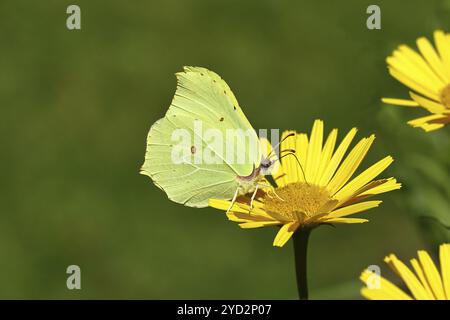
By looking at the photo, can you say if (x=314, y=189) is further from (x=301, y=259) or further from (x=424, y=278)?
(x=424, y=278)

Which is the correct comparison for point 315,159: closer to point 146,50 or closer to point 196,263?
point 196,263

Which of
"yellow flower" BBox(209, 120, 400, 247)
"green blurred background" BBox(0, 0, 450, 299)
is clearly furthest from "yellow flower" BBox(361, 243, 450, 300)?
"green blurred background" BBox(0, 0, 450, 299)

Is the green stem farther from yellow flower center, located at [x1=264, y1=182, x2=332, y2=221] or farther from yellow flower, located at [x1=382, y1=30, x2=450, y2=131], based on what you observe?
yellow flower, located at [x1=382, y1=30, x2=450, y2=131]

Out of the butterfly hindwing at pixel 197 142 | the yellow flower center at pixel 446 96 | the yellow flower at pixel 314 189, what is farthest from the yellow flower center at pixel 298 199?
the yellow flower center at pixel 446 96

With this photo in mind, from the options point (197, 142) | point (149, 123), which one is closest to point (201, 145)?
point (197, 142)
